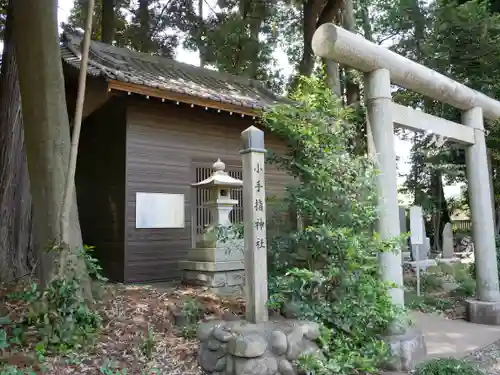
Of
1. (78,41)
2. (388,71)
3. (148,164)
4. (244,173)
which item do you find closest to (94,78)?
(148,164)

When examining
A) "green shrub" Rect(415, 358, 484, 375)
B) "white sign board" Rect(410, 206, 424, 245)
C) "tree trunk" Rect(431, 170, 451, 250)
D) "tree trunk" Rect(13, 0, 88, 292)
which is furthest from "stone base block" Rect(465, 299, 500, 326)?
"tree trunk" Rect(431, 170, 451, 250)

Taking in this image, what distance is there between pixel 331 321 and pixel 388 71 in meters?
3.11

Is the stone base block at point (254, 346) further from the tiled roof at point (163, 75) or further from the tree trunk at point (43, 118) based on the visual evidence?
the tiled roof at point (163, 75)

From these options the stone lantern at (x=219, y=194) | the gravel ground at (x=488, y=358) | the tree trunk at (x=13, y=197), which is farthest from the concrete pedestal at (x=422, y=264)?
the tree trunk at (x=13, y=197)

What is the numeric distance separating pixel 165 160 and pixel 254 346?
476 cm

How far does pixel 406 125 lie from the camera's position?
5.83 m

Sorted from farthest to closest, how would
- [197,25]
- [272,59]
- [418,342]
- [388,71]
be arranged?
[272,59], [197,25], [388,71], [418,342]

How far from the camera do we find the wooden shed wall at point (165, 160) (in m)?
7.49

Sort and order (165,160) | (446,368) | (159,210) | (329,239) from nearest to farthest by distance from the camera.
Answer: (446,368) → (329,239) → (159,210) → (165,160)

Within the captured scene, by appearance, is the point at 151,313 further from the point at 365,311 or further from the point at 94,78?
the point at 94,78

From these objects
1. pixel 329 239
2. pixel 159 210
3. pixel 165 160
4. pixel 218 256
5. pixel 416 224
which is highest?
pixel 165 160

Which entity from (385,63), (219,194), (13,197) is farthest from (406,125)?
(13,197)

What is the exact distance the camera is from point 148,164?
771cm

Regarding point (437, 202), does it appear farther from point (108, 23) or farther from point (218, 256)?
point (218, 256)
